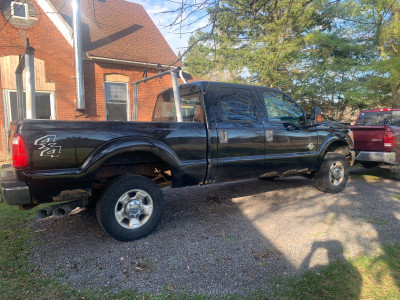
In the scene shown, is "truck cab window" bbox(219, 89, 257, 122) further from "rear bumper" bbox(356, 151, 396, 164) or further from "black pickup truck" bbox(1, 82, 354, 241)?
"rear bumper" bbox(356, 151, 396, 164)

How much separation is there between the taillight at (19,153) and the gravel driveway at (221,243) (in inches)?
41.8

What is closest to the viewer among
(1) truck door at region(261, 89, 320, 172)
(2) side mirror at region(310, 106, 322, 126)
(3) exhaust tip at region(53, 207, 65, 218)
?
(3) exhaust tip at region(53, 207, 65, 218)

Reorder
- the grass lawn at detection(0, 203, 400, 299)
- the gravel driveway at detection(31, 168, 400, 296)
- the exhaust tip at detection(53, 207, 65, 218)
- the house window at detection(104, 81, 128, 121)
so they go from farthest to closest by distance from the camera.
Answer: the house window at detection(104, 81, 128, 121), the exhaust tip at detection(53, 207, 65, 218), the gravel driveway at detection(31, 168, 400, 296), the grass lawn at detection(0, 203, 400, 299)

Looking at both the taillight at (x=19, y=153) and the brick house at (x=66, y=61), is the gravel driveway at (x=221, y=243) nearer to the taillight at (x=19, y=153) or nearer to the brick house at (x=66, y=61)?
the taillight at (x=19, y=153)

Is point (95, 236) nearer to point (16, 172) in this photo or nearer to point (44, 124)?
point (16, 172)

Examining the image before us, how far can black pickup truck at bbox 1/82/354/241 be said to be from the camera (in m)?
3.02

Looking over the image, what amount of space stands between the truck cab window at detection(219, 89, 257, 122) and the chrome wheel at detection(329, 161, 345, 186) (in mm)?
2194

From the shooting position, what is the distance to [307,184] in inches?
256

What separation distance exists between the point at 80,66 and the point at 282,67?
968 cm

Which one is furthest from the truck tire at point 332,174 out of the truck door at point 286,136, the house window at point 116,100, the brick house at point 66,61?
the house window at point 116,100

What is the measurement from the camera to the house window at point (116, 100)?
36.3 ft

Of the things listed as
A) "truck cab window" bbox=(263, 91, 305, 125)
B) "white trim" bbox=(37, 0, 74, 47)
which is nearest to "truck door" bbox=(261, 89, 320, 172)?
"truck cab window" bbox=(263, 91, 305, 125)

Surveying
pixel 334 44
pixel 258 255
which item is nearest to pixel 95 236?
pixel 258 255

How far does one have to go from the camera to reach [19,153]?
9.52 ft
